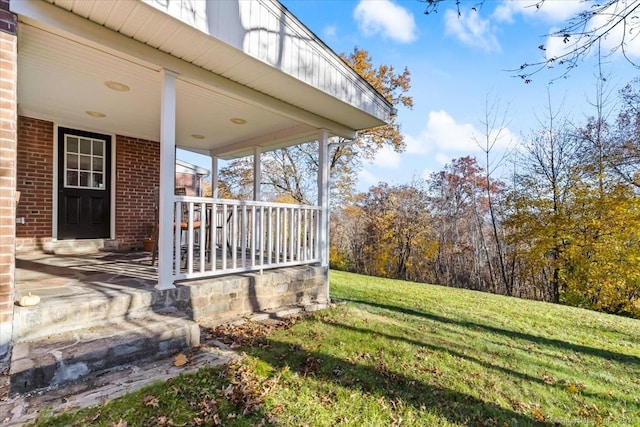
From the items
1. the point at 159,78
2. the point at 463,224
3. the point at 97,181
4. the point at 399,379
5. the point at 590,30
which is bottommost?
the point at 399,379

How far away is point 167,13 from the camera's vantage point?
8.04 feet

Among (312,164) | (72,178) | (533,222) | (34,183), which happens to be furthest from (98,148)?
(533,222)

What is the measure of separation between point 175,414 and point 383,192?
14497 millimetres

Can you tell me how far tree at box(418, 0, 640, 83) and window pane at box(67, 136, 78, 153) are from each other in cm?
581

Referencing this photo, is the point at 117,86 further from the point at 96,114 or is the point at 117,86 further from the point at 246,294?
the point at 246,294

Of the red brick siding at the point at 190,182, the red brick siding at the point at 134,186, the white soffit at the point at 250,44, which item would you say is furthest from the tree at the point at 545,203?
the red brick siding at the point at 134,186

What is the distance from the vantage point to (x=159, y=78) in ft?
11.1

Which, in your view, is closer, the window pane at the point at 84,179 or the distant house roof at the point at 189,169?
the window pane at the point at 84,179

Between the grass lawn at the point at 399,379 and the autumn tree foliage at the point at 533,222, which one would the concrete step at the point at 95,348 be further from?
the autumn tree foliage at the point at 533,222

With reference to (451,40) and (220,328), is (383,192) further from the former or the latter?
(220,328)

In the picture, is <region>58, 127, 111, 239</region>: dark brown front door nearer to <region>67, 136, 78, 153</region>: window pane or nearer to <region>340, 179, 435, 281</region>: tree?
<region>67, 136, 78, 153</region>: window pane

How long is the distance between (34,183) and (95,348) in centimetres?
415

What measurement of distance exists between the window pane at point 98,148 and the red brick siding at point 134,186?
0.24m

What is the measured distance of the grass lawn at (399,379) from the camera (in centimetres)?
203
